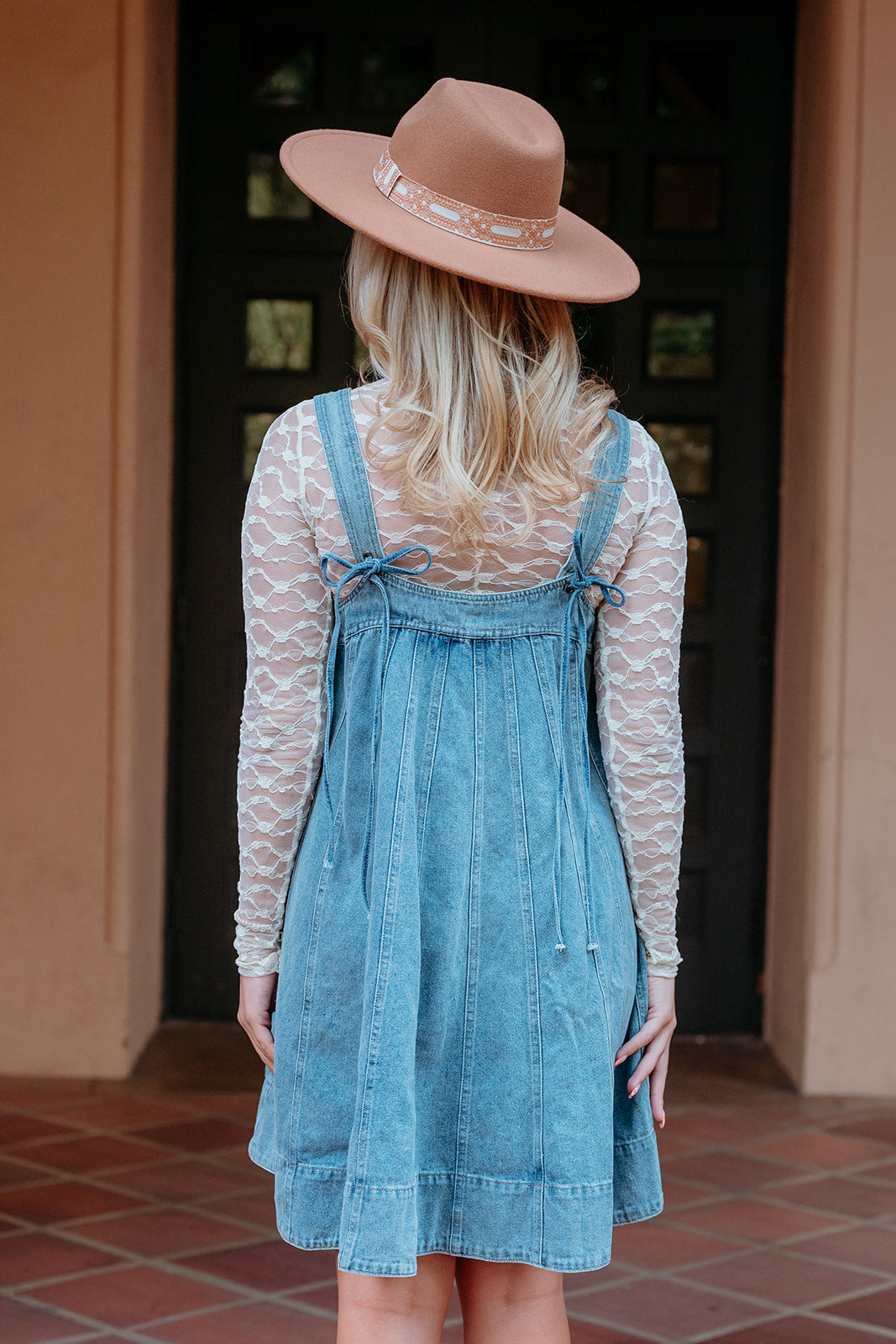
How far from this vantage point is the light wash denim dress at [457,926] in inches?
64.0

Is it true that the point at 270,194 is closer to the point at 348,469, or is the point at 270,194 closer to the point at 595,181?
the point at 595,181

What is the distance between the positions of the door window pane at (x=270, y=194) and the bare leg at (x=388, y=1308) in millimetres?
3892

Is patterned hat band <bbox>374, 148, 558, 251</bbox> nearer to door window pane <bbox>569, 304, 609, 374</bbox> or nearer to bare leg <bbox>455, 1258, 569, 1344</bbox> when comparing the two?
bare leg <bbox>455, 1258, 569, 1344</bbox>

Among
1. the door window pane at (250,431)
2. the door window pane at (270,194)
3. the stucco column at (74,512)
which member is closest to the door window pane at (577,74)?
the door window pane at (270,194)

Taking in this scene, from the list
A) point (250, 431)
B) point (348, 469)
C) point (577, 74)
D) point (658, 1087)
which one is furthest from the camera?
point (250, 431)

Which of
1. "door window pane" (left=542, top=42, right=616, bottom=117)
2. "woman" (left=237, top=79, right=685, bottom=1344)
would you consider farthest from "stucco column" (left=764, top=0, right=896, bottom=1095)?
"woman" (left=237, top=79, right=685, bottom=1344)

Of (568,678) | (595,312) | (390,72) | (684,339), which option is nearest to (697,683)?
(684,339)

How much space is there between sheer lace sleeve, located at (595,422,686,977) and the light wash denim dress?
40mm

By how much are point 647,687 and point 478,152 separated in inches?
24.5

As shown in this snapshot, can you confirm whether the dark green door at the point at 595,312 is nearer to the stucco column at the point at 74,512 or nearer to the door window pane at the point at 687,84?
the door window pane at the point at 687,84

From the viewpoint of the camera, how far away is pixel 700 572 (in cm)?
498

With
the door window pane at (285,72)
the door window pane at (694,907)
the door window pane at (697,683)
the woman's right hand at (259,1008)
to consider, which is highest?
the door window pane at (285,72)

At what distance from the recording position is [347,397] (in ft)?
5.26

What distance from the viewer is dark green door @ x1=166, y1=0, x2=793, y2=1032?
191 inches
